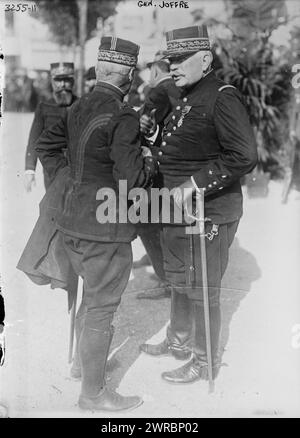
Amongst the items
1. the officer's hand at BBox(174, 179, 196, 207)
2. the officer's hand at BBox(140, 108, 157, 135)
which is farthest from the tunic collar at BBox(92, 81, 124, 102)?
the officer's hand at BBox(140, 108, 157, 135)

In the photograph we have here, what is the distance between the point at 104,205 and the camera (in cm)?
326

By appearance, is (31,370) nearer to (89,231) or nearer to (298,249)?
(89,231)

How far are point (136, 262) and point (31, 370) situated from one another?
2.48 metres

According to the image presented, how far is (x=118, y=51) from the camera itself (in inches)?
124

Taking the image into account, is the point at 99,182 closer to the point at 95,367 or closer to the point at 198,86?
the point at 198,86

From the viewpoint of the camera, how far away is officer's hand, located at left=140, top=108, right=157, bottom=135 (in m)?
4.45

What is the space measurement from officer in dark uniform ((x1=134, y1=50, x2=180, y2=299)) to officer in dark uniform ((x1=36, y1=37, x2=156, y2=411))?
106cm

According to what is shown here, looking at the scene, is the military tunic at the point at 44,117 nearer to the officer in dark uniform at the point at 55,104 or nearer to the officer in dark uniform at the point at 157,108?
the officer in dark uniform at the point at 55,104

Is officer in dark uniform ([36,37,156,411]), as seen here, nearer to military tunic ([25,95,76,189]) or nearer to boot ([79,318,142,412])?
boot ([79,318,142,412])

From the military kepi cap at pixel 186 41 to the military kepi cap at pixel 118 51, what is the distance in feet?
1.04

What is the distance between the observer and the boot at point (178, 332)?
13.6 ft

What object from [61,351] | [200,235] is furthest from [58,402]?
[200,235]

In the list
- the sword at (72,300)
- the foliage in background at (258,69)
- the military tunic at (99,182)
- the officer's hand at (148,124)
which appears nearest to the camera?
the military tunic at (99,182)

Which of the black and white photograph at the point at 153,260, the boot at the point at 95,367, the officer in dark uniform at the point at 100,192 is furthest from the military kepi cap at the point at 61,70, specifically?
the boot at the point at 95,367
